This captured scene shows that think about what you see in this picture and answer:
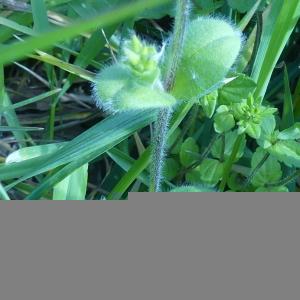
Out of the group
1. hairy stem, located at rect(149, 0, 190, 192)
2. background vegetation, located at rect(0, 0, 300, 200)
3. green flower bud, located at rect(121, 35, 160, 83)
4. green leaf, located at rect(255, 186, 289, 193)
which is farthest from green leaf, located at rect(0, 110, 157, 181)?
green flower bud, located at rect(121, 35, 160, 83)

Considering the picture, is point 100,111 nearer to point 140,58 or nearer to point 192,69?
point 192,69

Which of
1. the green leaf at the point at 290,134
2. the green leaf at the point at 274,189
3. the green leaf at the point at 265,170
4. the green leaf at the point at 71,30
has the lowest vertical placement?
the green leaf at the point at 274,189

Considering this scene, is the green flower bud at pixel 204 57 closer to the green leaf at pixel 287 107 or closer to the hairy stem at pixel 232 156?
the hairy stem at pixel 232 156

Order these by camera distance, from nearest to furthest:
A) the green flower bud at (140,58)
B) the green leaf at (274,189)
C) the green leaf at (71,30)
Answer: the green leaf at (71,30)
the green flower bud at (140,58)
the green leaf at (274,189)

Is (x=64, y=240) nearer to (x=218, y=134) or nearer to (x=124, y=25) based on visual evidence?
(x=218, y=134)

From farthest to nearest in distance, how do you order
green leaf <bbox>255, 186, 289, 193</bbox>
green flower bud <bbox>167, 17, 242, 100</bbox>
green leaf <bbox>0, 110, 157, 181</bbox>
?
green leaf <bbox>255, 186, 289, 193</bbox>, green leaf <bbox>0, 110, 157, 181</bbox>, green flower bud <bbox>167, 17, 242, 100</bbox>

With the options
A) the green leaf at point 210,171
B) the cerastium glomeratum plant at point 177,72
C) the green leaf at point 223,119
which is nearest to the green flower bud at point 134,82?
the cerastium glomeratum plant at point 177,72

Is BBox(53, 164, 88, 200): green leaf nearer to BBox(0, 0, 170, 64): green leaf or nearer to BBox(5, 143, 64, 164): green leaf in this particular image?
BBox(5, 143, 64, 164): green leaf
